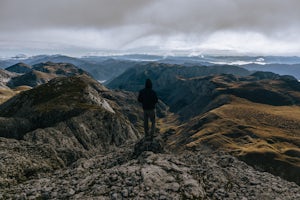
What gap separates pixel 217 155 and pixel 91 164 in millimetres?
13989

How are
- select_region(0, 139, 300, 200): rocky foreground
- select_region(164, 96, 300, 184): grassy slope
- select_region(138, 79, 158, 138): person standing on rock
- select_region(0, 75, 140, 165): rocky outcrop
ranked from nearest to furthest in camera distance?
select_region(0, 139, 300, 200): rocky foreground, select_region(138, 79, 158, 138): person standing on rock, select_region(0, 75, 140, 165): rocky outcrop, select_region(164, 96, 300, 184): grassy slope

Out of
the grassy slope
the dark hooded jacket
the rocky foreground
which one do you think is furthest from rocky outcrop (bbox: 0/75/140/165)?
the grassy slope

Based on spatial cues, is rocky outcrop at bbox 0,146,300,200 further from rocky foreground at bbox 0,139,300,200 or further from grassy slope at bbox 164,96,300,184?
grassy slope at bbox 164,96,300,184

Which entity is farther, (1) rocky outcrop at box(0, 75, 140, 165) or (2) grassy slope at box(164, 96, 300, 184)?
(2) grassy slope at box(164, 96, 300, 184)

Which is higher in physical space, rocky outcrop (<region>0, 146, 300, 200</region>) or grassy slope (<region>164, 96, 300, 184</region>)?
rocky outcrop (<region>0, 146, 300, 200</region>)

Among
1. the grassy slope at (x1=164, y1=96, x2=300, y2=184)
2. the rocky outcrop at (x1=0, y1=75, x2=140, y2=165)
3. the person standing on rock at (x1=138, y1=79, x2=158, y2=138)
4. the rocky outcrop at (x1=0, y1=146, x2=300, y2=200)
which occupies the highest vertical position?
the person standing on rock at (x1=138, y1=79, x2=158, y2=138)

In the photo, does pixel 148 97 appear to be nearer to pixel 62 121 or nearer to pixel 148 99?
pixel 148 99

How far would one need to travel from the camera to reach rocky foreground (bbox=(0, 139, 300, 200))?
68.3 ft

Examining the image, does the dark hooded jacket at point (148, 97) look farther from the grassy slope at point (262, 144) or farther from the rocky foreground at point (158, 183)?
the grassy slope at point (262, 144)

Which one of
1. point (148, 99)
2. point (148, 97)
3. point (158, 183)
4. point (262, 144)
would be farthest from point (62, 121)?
point (262, 144)

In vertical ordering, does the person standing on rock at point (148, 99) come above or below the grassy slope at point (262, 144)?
above

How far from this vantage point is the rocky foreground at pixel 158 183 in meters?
20.8

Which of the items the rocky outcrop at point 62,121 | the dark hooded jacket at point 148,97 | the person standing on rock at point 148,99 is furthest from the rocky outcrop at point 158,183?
the rocky outcrop at point 62,121

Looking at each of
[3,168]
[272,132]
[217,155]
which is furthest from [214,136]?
[3,168]
